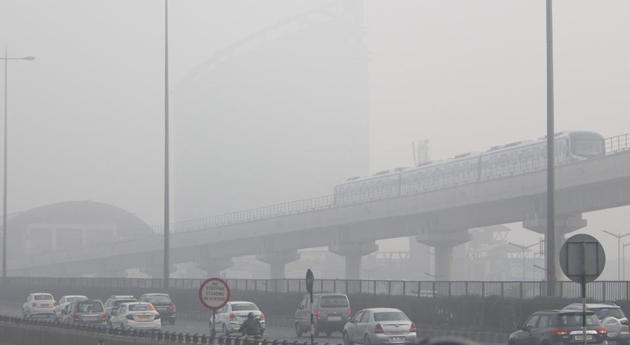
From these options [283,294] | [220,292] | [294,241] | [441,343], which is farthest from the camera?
[294,241]

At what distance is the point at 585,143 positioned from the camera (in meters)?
79.9

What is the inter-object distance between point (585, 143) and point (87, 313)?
37.2 metres

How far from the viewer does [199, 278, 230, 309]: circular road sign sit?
27317 millimetres

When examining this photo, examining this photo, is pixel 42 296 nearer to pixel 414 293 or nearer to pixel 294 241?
pixel 414 293

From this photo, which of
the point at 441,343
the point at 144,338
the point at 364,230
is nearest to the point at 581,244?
the point at 441,343

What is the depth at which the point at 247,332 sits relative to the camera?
120 feet

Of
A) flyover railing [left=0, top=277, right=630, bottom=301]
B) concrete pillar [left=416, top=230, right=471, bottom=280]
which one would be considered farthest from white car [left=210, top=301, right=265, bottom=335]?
concrete pillar [left=416, top=230, right=471, bottom=280]

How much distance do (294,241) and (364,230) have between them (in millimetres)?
12614

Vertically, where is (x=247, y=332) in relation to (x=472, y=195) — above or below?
below

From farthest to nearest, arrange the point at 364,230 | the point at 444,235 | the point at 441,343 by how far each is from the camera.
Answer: the point at 364,230 < the point at 444,235 < the point at 441,343

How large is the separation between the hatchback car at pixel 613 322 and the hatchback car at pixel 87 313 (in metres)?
24.0

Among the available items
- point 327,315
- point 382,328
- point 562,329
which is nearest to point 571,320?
point 562,329

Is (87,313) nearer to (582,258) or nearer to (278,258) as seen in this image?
(582,258)

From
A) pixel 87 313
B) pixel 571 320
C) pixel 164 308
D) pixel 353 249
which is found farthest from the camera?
pixel 353 249
